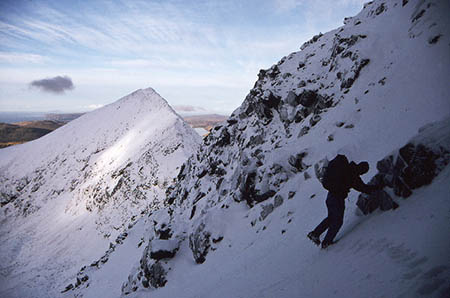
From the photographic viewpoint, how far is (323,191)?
26.9 ft

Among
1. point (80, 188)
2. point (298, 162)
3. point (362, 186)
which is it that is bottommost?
point (80, 188)

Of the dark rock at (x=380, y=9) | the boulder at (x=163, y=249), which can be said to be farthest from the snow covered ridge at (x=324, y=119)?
the boulder at (x=163, y=249)

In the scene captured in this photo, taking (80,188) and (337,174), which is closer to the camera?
(337,174)

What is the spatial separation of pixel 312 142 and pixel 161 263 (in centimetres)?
1130

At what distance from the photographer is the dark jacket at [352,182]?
4.73m

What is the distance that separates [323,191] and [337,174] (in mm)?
3820

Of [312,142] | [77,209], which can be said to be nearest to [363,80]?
[312,142]

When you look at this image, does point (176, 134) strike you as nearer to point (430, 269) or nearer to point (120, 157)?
point (120, 157)

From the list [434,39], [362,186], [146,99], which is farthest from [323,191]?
[146,99]

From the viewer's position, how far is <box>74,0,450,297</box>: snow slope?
4012mm

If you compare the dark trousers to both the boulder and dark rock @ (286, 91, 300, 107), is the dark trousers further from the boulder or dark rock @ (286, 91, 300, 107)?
dark rock @ (286, 91, 300, 107)

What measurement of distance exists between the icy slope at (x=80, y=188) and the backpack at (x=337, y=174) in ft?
92.8

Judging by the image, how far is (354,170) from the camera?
4.75 metres

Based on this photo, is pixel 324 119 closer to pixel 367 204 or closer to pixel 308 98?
pixel 308 98
